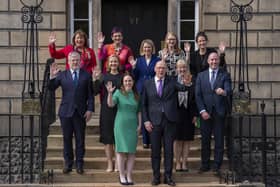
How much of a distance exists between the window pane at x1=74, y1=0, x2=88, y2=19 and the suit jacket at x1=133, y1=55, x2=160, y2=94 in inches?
178

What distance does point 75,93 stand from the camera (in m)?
10.2

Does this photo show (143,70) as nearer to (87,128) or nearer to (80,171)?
(87,128)

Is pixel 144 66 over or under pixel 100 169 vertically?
over

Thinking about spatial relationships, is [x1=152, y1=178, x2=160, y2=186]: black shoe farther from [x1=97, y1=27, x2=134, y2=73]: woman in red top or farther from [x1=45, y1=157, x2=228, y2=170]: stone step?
[x1=97, y1=27, x2=134, y2=73]: woman in red top

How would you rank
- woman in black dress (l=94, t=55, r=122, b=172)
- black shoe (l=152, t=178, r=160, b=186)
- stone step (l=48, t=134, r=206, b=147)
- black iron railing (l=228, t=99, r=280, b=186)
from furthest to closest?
1. stone step (l=48, t=134, r=206, b=147)
2. black iron railing (l=228, t=99, r=280, b=186)
3. woman in black dress (l=94, t=55, r=122, b=172)
4. black shoe (l=152, t=178, r=160, b=186)

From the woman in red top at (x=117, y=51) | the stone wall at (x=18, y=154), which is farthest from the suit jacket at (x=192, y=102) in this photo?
the stone wall at (x=18, y=154)

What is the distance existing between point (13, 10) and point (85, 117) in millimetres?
5280

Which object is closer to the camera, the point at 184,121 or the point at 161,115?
the point at 161,115

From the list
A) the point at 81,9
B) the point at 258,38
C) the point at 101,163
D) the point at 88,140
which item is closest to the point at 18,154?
the point at 88,140

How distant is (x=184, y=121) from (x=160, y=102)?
2.24 feet

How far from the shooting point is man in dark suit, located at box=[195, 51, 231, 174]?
10.4 metres

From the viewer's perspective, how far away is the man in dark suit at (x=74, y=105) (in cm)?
1023

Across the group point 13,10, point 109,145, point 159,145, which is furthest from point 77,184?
point 13,10

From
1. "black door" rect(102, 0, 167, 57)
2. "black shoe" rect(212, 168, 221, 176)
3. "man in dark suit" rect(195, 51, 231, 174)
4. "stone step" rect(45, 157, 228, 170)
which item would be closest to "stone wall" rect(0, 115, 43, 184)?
"stone step" rect(45, 157, 228, 170)
